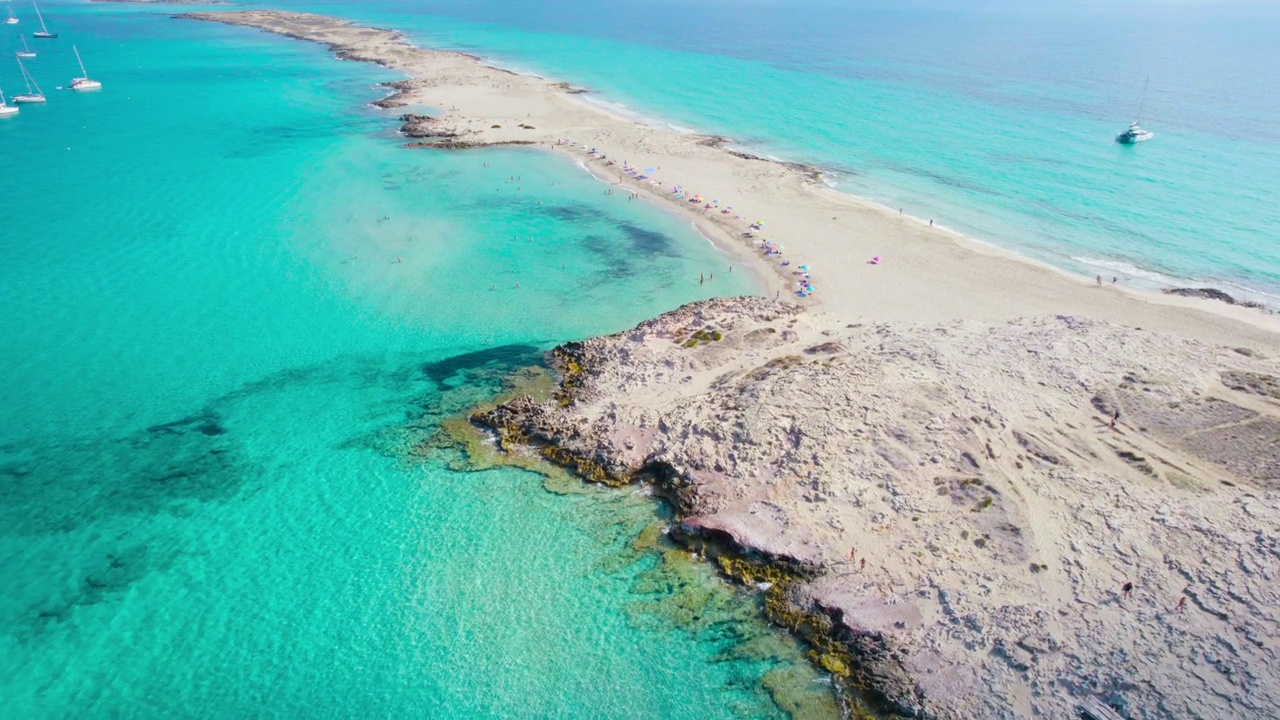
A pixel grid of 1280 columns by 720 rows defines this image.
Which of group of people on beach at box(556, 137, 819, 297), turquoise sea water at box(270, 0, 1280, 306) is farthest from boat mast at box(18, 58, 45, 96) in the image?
group of people on beach at box(556, 137, 819, 297)

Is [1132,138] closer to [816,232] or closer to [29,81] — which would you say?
[816,232]

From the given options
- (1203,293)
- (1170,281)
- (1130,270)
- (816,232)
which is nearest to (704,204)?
(816,232)

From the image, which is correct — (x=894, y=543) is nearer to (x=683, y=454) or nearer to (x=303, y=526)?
(x=683, y=454)

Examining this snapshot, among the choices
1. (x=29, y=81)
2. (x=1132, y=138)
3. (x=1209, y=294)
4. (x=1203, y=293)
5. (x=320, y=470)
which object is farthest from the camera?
(x=29, y=81)

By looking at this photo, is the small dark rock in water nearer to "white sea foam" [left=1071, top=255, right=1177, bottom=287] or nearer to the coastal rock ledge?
"white sea foam" [left=1071, top=255, right=1177, bottom=287]

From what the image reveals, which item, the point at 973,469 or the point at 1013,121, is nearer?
the point at 973,469

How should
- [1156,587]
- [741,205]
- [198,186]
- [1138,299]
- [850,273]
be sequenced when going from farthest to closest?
[198,186] → [741,205] → [850,273] → [1138,299] → [1156,587]

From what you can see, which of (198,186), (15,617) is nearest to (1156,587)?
(15,617)
